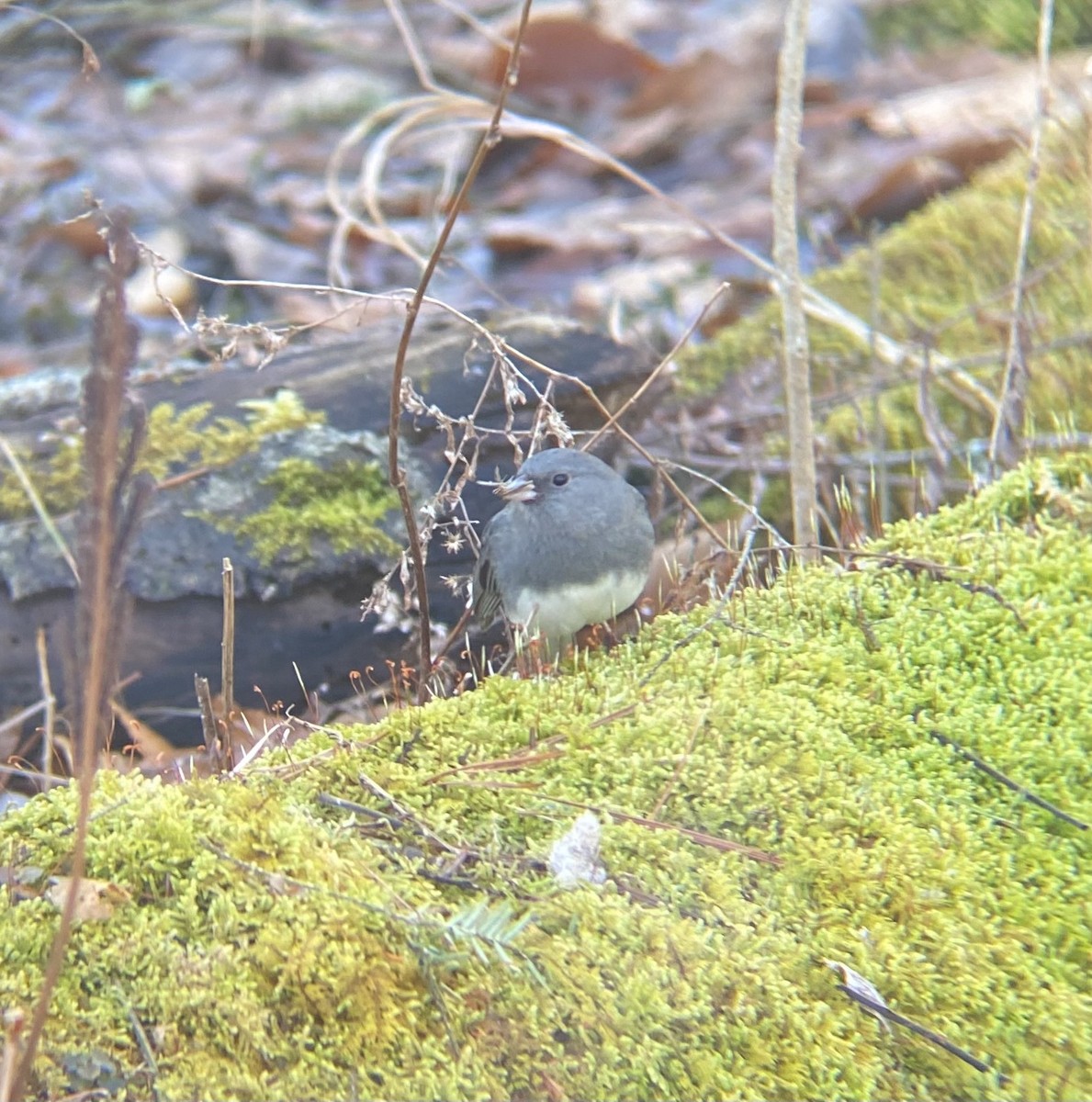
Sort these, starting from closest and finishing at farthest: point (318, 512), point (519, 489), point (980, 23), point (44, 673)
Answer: point (519, 489) < point (44, 673) < point (318, 512) < point (980, 23)

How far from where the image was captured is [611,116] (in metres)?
7.59

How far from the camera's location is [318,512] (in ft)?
11.8

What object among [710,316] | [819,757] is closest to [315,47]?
[710,316]

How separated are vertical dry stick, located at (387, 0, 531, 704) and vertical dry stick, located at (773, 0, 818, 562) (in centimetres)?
82

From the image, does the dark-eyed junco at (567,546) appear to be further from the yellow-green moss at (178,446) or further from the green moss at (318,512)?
the yellow-green moss at (178,446)

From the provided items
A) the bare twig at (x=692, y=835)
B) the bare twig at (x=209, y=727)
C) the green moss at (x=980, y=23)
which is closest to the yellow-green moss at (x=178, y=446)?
the bare twig at (x=209, y=727)

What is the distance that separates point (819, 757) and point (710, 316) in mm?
3355

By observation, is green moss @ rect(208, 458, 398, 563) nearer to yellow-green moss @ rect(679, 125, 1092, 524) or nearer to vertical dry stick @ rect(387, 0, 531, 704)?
vertical dry stick @ rect(387, 0, 531, 704)

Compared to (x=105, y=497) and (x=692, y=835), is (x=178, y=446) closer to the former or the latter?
(x=692, y=835)

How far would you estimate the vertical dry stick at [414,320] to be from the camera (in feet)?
7.44

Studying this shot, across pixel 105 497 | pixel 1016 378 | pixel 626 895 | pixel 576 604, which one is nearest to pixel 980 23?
pixel 1016 378

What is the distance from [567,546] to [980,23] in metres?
5.68

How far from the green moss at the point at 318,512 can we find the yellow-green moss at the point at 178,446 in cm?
13

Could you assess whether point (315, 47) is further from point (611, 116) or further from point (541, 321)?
point (541, 321)
